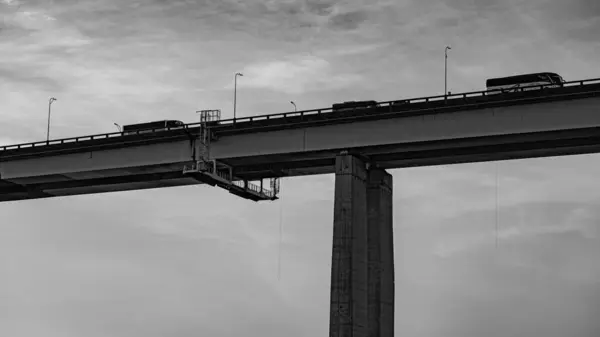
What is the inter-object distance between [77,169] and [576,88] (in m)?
43.3

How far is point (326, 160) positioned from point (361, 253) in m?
9.10

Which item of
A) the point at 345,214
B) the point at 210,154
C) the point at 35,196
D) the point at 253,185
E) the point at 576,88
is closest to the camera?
the point at 576,88

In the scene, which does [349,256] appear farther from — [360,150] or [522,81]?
[522,81]

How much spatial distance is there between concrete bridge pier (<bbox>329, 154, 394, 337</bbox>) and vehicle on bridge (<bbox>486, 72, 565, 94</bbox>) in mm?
11422

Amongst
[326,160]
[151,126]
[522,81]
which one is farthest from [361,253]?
[151,126]

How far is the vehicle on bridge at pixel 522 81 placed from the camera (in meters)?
78.2

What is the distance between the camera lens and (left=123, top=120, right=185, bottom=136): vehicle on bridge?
303 ft

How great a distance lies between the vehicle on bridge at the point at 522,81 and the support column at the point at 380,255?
11.8m

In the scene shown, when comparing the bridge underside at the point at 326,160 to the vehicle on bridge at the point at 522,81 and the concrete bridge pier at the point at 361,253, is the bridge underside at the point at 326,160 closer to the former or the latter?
the concrete bridge pier at the point at 361,253

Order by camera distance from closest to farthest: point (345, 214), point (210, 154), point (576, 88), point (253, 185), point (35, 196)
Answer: point (576, 88), point (345, 214), point (210, 154), point (253, 185), point (35, 196)

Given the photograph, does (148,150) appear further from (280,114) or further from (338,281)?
(338,281)

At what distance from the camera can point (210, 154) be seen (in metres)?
88.1

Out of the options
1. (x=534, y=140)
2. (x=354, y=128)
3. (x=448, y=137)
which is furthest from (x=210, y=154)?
(x=534, y=140)

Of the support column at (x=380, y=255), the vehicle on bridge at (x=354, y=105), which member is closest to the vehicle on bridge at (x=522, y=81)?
the vehicle on bridge at (x=354, y=105)
